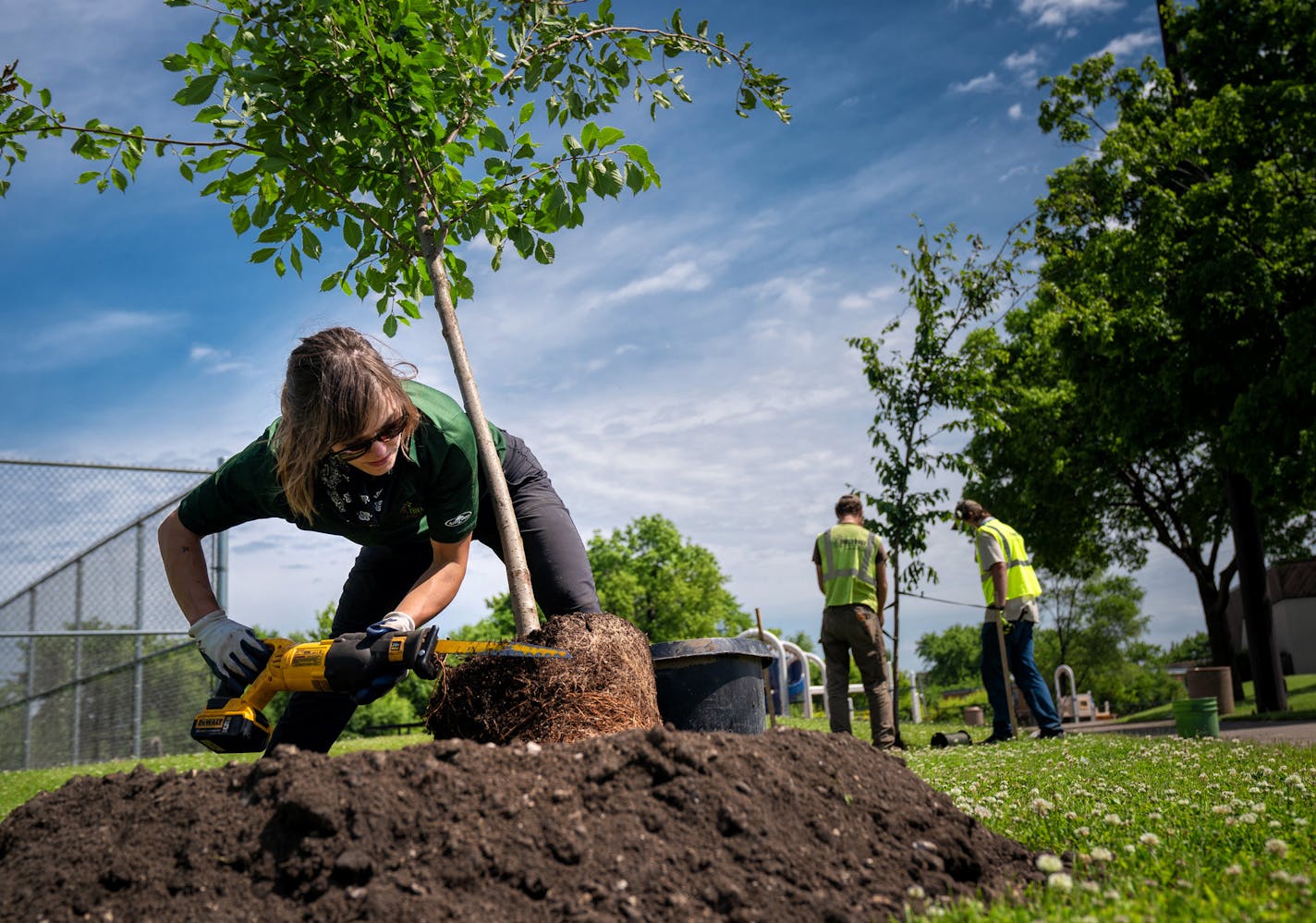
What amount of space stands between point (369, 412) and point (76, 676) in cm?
1182

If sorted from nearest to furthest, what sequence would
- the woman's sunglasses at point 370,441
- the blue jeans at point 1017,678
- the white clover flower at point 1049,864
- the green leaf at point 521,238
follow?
the white clover flower at point 1049,864 < the woman's sunglasses at point 370,441 < the green leaf at point 521,238 < the blue jeans at point 1017,678

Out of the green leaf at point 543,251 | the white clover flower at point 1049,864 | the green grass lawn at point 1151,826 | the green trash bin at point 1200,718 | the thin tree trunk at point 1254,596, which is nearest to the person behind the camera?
the green grass lawn at point 1151,826

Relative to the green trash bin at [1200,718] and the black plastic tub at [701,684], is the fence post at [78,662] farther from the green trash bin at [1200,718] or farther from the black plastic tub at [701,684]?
the green trash bin at [1200,718]

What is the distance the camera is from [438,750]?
2418 millimetres

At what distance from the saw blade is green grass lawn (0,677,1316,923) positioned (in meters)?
1.40

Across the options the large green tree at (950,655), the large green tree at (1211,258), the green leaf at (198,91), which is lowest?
the large green tree at (950,655)

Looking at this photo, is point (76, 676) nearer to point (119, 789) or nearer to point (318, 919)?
point (119, 789)

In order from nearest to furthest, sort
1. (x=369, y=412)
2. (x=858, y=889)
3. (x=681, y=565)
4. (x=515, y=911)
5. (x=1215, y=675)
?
(x=515, y=911) → (x=858, y=889) → (x=369, y=412) → (x=1215, y=675) → (x=681, y=565)

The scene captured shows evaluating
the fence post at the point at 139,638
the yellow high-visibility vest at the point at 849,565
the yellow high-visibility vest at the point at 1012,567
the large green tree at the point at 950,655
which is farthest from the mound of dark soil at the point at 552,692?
the large green tree at the point at 950,655

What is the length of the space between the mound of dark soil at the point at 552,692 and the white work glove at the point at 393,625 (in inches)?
8.4

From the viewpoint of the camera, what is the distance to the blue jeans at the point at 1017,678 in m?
8.61

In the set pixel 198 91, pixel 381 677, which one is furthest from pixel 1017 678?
pixel 198 91

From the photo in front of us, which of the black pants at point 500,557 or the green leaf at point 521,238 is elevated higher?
the green leaf at point 521,238

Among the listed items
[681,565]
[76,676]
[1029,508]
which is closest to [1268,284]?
[1029,508]
